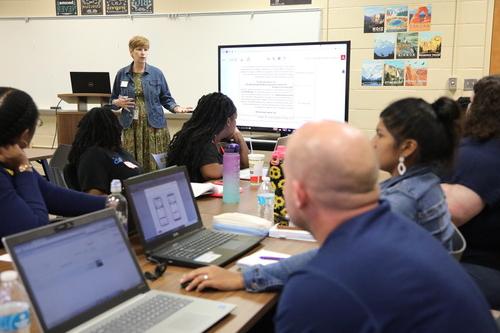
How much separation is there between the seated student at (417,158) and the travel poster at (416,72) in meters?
3.34

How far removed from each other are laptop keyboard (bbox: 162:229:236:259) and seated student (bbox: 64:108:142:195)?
0.97 m

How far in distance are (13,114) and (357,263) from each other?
4.58 feet

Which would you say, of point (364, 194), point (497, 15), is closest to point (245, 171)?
point (364, 194)

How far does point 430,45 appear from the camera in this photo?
186 inches

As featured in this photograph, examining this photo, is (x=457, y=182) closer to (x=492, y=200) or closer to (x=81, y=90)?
(x=492, y=200)

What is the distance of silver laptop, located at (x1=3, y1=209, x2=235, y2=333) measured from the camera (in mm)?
1095

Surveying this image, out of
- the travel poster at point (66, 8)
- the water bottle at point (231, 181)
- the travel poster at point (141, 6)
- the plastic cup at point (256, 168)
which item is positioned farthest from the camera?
the travel poster at point (66, 8)

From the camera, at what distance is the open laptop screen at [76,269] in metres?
1.09

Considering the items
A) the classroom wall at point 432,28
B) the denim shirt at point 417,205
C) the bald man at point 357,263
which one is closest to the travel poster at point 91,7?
the classroom wall at point 432,28

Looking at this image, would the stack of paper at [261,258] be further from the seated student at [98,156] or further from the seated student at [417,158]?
the seated student at [98,156]

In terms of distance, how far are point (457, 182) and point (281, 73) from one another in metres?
2.52

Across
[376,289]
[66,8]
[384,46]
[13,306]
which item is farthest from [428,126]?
[66,8]

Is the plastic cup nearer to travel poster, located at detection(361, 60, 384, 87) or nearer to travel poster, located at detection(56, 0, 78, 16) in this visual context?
travel poster, located at detection(361, 60, 384, 87)

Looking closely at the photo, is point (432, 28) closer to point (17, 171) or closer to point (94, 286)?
point (17, 171)
